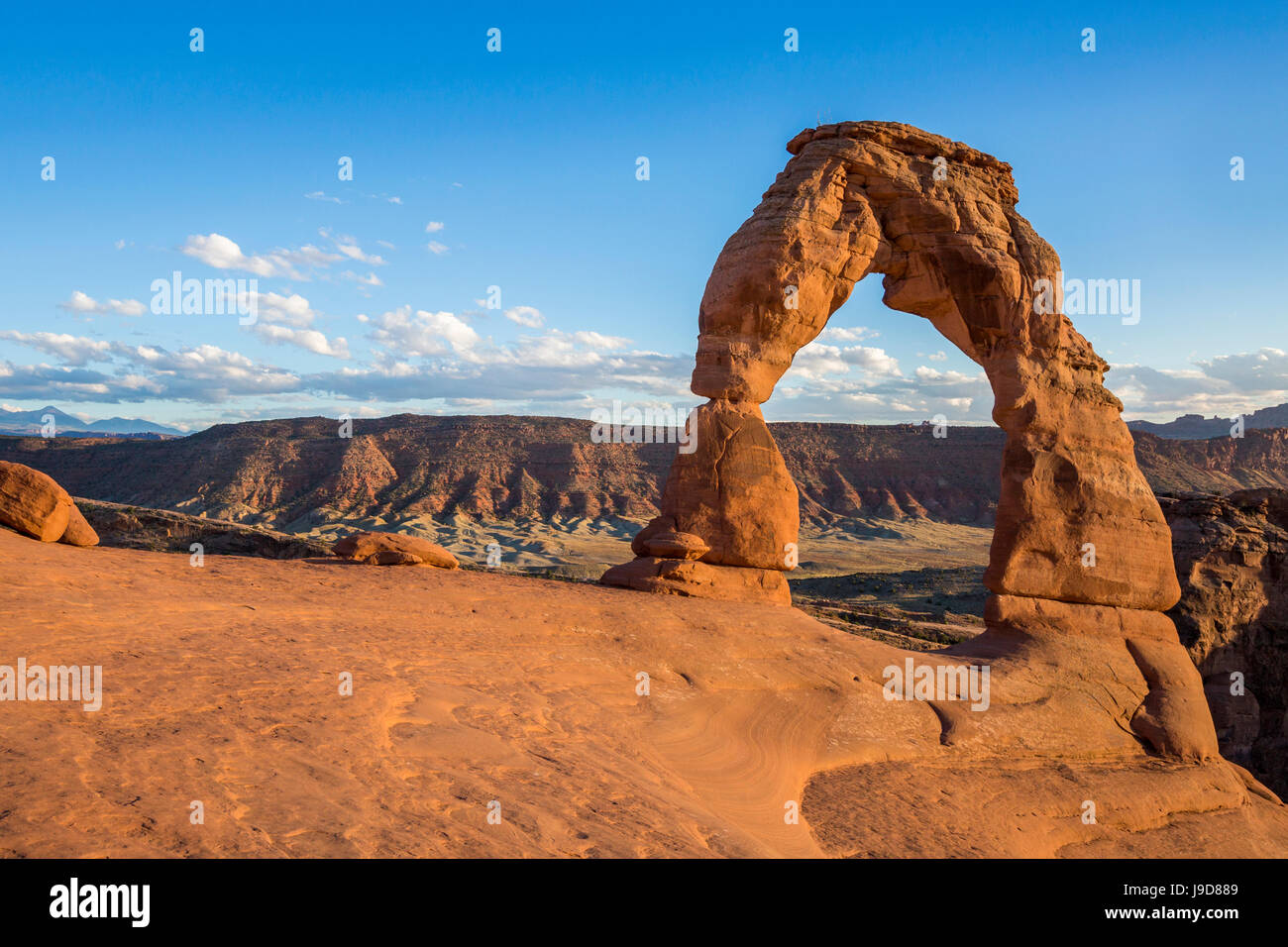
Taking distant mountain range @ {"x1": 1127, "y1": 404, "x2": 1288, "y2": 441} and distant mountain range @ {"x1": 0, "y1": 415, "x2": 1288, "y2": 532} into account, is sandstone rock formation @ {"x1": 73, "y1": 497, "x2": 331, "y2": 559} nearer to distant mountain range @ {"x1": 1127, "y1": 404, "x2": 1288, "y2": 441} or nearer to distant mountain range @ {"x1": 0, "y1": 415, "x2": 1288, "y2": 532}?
distant mountain range @ {"x1": 0, "y1": 415, "x2": 1288, "y2": 532}

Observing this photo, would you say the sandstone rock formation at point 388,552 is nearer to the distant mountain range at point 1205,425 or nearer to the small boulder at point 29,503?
the small boulder at point 29,503

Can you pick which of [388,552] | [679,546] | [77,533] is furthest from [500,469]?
[77,533]

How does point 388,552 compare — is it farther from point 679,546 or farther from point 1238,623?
point 1238,623

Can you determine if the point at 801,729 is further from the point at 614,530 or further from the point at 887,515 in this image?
the point at 887,515

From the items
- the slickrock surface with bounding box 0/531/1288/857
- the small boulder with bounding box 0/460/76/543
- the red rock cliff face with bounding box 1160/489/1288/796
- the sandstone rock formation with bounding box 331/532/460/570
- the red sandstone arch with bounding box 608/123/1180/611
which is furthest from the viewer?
the red rock cliff face with bounding box 1160/489/1288/796

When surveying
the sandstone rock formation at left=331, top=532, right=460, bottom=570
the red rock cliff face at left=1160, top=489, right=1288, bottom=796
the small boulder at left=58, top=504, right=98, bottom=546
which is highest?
the small boulder at left=58, top=504, right=98, bottom=546

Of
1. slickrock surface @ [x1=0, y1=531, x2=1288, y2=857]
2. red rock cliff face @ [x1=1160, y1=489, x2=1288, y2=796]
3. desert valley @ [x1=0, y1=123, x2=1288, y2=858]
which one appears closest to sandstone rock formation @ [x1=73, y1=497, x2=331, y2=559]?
desert valley @ [x1=0, y1=123, x2=1288, y2=858]
